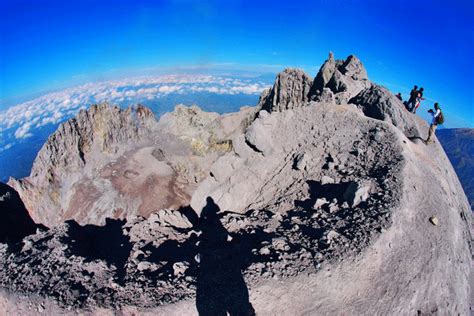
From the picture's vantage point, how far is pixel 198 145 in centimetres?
5916

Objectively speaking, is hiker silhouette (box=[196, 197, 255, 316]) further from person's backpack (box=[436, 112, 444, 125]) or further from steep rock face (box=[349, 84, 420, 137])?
steep rock face (box=[349, 84, 420, 137])

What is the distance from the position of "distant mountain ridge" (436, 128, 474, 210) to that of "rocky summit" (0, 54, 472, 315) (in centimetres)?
14129

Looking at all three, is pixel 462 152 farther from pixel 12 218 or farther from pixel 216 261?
pixel 12 218

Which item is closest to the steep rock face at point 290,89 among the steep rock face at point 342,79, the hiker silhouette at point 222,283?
the steep rock face at point 342,79

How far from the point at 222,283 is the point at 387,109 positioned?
2329 cm

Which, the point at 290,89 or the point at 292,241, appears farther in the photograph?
the point at 290,89

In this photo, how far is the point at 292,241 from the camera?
1287 cm

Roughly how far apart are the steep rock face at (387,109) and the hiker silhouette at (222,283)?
20462 mm

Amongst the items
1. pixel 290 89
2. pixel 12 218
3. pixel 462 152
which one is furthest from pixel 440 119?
pixel 462 152

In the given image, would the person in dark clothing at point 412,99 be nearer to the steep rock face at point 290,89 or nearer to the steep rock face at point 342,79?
the steep rock face at point 342,79

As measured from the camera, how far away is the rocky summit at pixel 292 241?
1079 centimetres

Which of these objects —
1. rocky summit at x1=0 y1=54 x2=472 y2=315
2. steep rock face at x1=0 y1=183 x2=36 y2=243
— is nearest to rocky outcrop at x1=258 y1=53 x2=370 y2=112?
rocky summit at x1=0 y1=54 x2=472 y2=315

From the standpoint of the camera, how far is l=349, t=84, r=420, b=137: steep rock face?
78.5 ft

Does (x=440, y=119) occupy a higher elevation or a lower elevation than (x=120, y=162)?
higher
